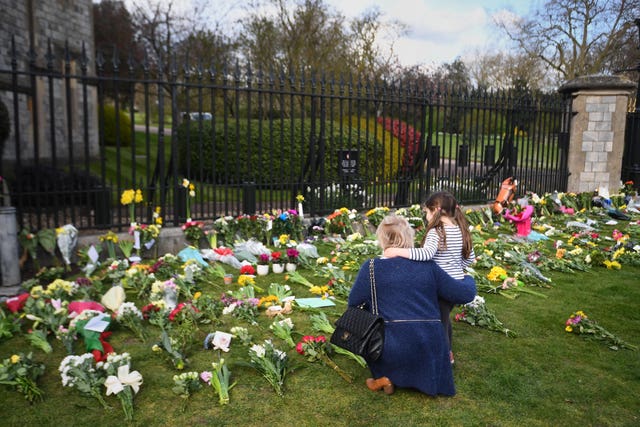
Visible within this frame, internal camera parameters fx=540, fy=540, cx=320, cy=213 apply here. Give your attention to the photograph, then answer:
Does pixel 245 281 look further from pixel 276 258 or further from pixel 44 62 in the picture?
pixel 44 62

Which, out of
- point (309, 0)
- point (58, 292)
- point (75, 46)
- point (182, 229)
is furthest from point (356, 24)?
point (58, 292)

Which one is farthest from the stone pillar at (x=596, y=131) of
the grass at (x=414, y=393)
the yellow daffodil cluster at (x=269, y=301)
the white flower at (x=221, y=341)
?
the white flower at (x=221, y=341)

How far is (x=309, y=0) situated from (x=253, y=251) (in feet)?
60.5

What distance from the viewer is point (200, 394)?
3.45 m

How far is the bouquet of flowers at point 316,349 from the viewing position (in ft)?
12.8

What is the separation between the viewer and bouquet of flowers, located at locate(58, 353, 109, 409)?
Answer: 10.9 feet

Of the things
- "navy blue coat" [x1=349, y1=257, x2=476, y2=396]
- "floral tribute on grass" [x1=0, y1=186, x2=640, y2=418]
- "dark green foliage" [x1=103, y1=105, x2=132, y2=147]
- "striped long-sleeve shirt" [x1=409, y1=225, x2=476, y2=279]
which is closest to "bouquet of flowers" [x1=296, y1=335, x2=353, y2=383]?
"floral tribute on grass" [x1=0, y1=186, x2=640, y2=418]

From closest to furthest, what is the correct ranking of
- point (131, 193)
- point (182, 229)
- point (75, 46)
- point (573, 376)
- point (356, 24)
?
point (573, 376)
point (131, 193)
point (182, 229)
point (75, 46)
point (356, 24)

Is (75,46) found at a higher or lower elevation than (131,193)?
higher

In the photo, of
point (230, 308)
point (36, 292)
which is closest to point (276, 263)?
point (230, 308)

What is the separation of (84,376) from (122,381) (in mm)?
241

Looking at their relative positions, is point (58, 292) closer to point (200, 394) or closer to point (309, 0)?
point (200, 394)

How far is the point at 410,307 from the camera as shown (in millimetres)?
3307

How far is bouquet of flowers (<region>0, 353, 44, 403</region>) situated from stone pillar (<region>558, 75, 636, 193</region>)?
36.7 feet
